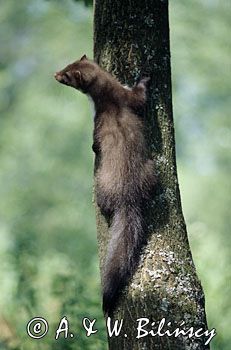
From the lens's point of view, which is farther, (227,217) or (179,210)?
(227,217)

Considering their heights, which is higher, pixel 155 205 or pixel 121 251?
pixel 155 205

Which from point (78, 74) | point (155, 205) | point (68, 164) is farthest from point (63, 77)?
point (68, 164)

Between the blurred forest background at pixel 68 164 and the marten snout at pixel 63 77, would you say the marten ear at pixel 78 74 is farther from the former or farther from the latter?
the blurred forest background at pixel 68 164

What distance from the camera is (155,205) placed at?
2.26m

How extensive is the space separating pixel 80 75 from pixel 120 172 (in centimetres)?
52

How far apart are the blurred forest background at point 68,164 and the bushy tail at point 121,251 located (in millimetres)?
1533

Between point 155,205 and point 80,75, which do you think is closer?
point 155,205

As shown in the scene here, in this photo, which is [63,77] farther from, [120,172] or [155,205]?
[155,205]

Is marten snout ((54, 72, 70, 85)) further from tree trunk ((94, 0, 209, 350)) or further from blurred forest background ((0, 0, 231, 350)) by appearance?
blurred forest background ((0, 0, 231, 350))

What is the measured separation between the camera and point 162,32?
2.38 metres

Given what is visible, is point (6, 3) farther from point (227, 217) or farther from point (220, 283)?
point (220, 283)

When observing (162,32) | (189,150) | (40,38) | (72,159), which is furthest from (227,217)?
(162,32)

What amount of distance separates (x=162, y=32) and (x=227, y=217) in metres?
2.34

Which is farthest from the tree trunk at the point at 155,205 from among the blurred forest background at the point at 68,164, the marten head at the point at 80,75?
the blurred forest background at the point at 68,164
